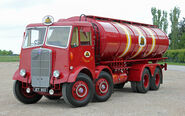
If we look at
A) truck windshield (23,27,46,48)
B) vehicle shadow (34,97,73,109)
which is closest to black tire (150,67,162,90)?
vehicle shadow (34,97,73,109)

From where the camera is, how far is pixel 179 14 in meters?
57.9

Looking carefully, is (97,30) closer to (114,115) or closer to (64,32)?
(64,32)

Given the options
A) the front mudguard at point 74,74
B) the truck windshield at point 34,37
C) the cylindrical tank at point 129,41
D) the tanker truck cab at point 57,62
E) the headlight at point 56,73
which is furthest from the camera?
the cylindrical tank at point 129,41

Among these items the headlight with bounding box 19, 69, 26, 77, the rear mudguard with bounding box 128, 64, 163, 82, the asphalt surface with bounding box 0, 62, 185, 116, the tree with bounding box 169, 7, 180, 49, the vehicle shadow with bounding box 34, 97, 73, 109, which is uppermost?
the tree with bounding box 169, 7, 180, 49

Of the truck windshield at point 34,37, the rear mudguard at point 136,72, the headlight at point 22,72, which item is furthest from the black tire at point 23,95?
the rear mudguard at point 136,72

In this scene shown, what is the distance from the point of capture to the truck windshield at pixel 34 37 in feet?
31.4

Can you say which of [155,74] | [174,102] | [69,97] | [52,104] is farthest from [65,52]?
[155,74]

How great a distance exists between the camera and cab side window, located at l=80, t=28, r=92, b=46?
9631 millimetres

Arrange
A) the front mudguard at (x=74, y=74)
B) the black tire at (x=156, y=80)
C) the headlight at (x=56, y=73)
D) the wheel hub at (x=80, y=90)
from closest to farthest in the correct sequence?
the front mudguard at (x=74, y=74) < the headlight at (x=56, y=73) < the wheel hub at (x=80, y=90) < the black tire at (x=156, y=80)

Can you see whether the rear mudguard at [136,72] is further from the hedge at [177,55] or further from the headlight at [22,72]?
the hedge at [177,55]

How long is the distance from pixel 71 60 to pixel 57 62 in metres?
0.44

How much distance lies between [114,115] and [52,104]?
2.79 metres

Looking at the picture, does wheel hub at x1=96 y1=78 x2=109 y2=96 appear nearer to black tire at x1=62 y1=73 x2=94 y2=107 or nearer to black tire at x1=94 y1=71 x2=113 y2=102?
black tire at x1=94 y1=71 x2=113 y2=102

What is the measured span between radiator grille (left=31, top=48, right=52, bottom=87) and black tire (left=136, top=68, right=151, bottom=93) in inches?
204
